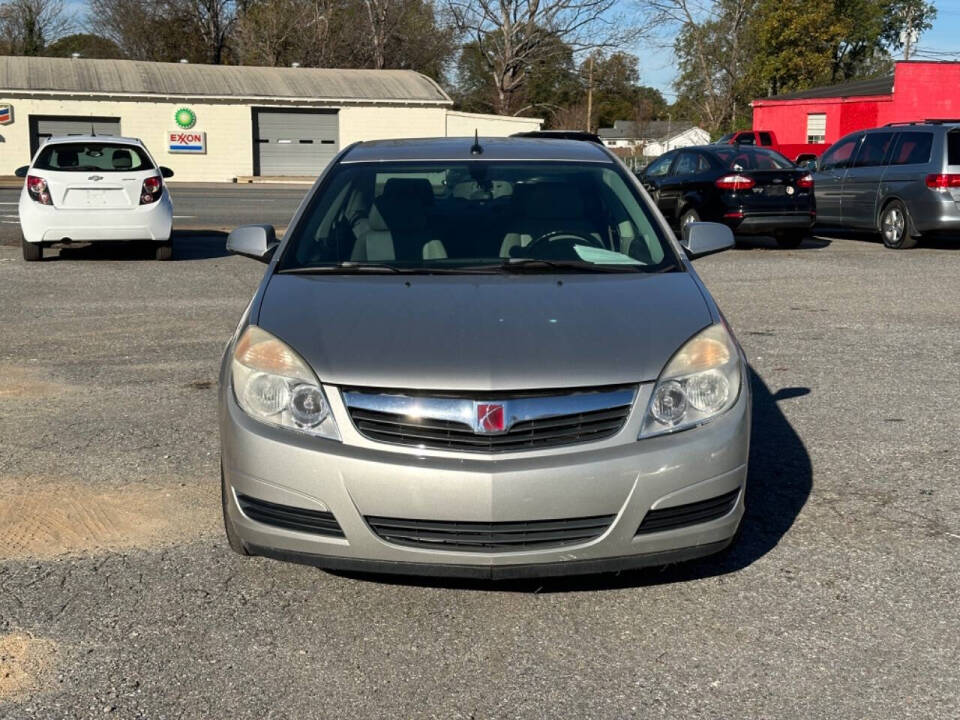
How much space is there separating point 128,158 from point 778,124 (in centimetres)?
3901

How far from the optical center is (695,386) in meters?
3.83

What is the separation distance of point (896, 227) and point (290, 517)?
14474mm

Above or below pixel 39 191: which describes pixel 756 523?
below

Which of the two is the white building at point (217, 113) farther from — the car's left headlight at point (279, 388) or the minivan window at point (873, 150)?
the car's left headlight at point (279, 388)

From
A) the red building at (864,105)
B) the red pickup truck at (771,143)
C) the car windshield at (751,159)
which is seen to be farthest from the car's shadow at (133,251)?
the red building at (864,105)

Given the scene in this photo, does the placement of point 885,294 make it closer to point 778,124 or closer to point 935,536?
point 935,536

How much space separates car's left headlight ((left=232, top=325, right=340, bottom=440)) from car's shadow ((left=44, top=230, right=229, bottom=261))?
10382 millimetres

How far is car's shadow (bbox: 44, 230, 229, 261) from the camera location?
14702mm

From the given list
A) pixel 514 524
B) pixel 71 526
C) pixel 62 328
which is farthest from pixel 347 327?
pixel 62 328

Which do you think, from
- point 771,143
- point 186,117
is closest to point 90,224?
point 771,143

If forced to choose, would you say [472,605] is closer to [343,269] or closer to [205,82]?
[343,269]

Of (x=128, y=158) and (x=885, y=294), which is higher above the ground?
(x=128, y=158)

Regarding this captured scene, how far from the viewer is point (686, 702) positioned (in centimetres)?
329

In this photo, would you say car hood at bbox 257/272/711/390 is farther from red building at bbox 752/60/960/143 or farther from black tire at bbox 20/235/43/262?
red building at bbox 752/60/960/143
